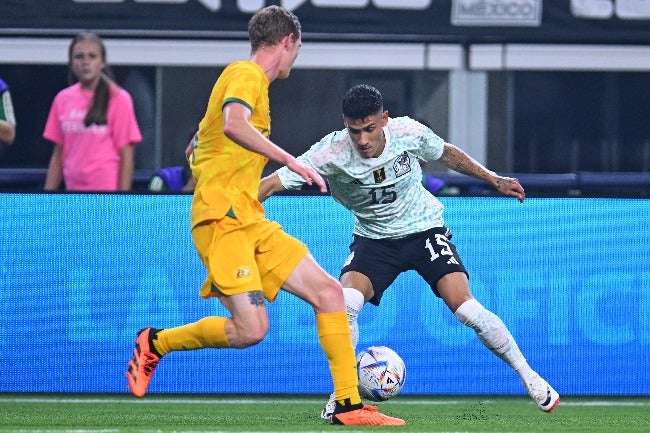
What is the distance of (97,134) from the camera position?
10.9m

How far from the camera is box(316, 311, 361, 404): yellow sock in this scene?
798 cm

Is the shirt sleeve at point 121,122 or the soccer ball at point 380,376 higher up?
the shirt sleeve at point 121,122

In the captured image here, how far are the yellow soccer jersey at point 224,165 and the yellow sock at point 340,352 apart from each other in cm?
63

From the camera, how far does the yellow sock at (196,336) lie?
26.2 ft

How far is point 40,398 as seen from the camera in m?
10.1

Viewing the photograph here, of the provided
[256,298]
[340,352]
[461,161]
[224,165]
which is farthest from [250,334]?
[461,161]

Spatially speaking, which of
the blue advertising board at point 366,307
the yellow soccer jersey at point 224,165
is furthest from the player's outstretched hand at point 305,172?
the blue advertising board at point 366,307

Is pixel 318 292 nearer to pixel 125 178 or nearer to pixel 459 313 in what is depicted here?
pixel 459 313

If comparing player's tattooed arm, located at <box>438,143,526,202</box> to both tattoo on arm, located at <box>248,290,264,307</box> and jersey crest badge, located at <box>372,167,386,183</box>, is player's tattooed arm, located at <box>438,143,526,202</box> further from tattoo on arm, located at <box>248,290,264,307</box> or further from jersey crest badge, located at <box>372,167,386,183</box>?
tattoo on arm, located at <box>248,290,264,307</box>

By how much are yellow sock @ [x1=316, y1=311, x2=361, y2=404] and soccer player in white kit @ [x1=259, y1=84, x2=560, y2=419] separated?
0.86 meters

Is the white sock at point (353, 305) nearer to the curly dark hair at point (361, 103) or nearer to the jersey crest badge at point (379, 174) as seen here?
the jersey crest badge at point (379, 174)

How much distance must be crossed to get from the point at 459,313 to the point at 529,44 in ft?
14.6

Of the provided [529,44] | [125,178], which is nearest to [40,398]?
[125,178]

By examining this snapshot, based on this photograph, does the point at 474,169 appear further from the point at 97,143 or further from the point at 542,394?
the point at 97,143
